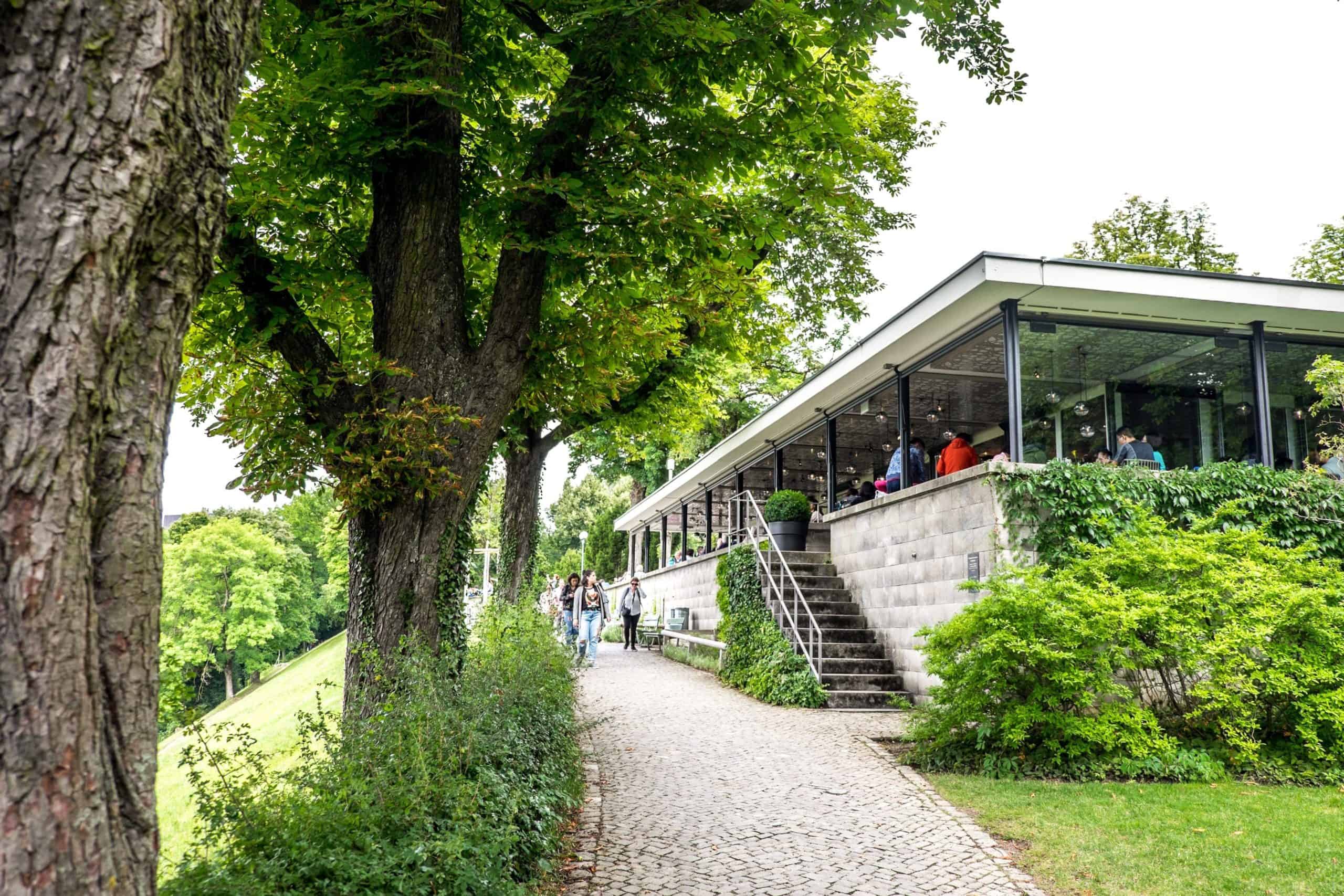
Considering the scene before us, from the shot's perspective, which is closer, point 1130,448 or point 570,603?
point 1130,448

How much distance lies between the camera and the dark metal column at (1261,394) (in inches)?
462

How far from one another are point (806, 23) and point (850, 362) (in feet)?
29.0

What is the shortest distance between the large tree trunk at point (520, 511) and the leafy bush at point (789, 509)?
13.4 feet

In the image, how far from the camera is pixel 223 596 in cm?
5509

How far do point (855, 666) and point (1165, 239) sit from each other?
21.0 m

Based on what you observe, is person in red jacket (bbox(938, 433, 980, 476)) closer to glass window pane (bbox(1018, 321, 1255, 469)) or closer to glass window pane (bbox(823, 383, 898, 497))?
glass window pane (bbox(1018, 321, 1255, 469))

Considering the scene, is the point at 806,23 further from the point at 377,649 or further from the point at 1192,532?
the point at 1192,532

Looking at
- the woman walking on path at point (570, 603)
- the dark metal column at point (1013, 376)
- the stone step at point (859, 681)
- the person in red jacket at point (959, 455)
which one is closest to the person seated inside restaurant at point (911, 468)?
the person in red jacket at point (959, 455)

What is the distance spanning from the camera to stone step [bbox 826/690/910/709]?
38.8 feet

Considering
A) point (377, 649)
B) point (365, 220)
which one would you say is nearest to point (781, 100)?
point (365, 220)

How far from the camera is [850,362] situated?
47.6 ft

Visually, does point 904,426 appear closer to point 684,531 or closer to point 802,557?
point 802,557

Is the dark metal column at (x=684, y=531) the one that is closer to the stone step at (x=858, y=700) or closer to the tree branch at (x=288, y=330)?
the stone step at (x=858, y=700)

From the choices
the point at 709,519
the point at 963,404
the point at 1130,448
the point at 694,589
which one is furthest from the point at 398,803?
the point at 709,519
